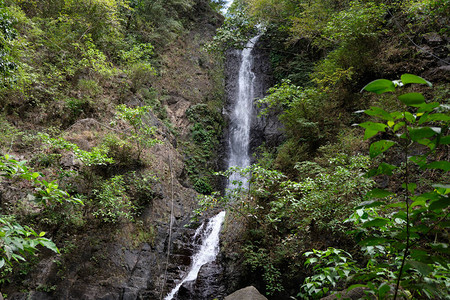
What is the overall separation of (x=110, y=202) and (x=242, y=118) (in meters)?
9.72

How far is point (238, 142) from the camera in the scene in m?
13.7

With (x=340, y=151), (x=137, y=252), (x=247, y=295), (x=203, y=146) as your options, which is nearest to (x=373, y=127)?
(x=247, y=295)

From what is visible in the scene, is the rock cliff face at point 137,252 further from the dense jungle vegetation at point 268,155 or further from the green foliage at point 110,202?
the green foliage at point 110,202

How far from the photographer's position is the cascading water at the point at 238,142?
766 centimetres

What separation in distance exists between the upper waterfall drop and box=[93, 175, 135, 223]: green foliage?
667 cm

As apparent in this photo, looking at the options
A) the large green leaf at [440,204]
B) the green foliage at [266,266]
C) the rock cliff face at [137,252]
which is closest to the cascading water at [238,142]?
the rock cliff face at [137,252]

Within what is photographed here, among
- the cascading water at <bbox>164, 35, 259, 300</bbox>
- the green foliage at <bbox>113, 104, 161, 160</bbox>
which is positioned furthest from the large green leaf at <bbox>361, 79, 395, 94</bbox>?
the cascading water at <bbox>164, 35, 259, 300</bbox>

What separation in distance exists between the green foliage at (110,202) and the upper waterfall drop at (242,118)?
263 inches

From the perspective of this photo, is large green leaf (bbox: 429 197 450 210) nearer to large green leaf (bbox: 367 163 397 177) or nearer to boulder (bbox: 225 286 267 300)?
large green leaf (bbox: 367 163 397 177)

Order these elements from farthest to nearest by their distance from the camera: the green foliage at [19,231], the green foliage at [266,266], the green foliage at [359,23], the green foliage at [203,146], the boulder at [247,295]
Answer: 1. the green foliage at [203,146]
2. the green foliage at [359,23]
3. the green foliage at [266,266]
4. the boulder at [247,295]
5. the green foliage at [19,231]

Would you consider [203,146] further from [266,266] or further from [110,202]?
[266,266]

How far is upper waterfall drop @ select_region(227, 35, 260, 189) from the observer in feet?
43.2

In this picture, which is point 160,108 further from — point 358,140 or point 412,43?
point 412,43

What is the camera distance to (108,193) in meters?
6.10
